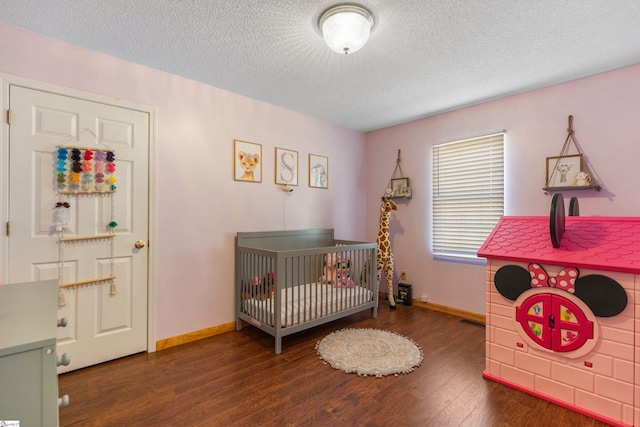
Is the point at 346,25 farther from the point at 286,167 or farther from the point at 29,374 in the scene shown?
the point at 29,374

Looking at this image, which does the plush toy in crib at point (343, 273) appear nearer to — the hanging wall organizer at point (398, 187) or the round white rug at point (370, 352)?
the round white rug at point (370, 352)

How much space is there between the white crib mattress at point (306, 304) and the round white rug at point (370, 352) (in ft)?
0.80

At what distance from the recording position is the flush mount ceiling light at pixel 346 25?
5.40 ft

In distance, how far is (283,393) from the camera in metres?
1.82

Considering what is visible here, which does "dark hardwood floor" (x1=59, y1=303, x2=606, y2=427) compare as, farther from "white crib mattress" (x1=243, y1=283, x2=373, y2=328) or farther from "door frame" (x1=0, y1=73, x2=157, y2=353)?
"door frame" (x1=0, y1=73, x2=157, y2=353)

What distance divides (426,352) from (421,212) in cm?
173

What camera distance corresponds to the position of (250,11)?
1684 mm

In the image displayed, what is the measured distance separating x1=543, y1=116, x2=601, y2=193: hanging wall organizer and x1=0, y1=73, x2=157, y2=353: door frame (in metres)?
3.45

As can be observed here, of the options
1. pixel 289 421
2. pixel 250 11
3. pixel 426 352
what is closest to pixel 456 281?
pixel 426 352

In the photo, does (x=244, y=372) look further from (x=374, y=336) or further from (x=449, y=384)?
(x=449, y=384)

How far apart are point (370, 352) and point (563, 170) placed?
7.60ft

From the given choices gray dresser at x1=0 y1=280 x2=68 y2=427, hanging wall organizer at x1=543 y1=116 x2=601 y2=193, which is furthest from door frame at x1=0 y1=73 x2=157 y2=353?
hanging wall organizer at x1=543 y1=116 x2=601 y2=193

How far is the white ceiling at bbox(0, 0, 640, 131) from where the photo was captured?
5.44 feet

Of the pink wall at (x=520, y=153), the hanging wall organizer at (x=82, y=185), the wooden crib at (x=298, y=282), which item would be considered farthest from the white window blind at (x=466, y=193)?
the hanging wall organizer at (x=82, y=185)
